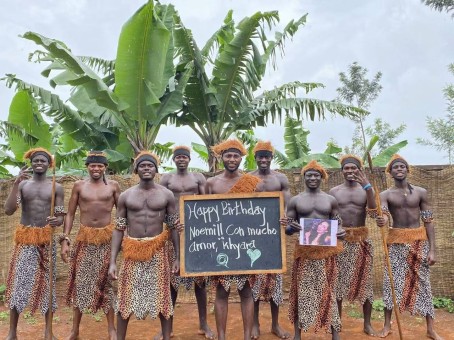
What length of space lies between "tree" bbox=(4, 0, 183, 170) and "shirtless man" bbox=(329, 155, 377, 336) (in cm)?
349

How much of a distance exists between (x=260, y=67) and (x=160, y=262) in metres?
5.75

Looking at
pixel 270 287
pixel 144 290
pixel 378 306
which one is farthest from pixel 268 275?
pixel 378 306

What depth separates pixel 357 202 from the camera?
5.12m

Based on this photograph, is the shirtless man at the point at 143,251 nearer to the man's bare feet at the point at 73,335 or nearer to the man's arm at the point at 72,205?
the man's arm at the point at 72,205

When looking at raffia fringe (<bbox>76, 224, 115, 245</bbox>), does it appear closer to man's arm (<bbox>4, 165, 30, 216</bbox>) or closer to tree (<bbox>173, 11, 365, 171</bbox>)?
man's arm (<bbox>4, 165, 30, 216</bbox>)

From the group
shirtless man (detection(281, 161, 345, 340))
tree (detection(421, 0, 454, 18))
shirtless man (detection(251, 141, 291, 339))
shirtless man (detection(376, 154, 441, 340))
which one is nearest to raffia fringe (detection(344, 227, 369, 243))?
shirtless man (detection(376, 154, 441, 340))

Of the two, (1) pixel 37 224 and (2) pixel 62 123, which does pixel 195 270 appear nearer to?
(1) pixel 37 224

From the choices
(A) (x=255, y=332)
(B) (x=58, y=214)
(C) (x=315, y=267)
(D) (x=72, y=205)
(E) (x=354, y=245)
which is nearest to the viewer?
(C) (x=315, y=267)

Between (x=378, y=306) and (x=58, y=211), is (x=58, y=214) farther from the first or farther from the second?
(x=378, y=306)

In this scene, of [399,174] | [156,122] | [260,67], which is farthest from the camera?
[260,67]

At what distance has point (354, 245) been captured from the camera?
17.0 ft

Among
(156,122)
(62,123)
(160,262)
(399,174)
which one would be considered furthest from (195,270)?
(62,123)

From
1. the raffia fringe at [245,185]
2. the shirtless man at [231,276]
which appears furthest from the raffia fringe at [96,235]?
the raffia fringe at [245,185]

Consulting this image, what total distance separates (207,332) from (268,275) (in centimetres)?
97
